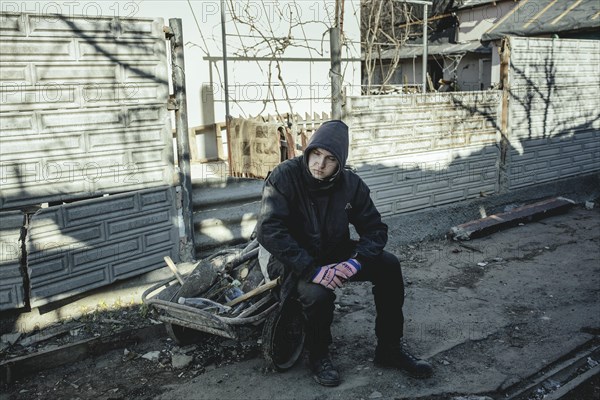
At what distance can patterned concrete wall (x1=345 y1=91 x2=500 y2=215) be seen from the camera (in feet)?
22.2

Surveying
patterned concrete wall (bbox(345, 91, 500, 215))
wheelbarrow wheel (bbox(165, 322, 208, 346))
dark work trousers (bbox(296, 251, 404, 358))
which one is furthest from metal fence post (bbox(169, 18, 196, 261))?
patterned concrete wall (bbox(345, 91, 500, 215))

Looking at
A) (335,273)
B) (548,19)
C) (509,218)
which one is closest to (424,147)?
(509,218)

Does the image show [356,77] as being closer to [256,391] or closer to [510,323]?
[510,323]

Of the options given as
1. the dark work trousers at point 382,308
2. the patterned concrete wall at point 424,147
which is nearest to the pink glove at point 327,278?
the dark work trousers at point 382,308

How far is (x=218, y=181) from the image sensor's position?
6676mm

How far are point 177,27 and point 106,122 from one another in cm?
118

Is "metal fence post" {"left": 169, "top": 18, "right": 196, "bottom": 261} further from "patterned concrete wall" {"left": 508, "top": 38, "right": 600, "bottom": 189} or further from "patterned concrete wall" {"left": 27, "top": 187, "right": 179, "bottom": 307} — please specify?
"patterned concrete wall" {"left": 508, "top": 38, "right": 600, "bottom": 189}

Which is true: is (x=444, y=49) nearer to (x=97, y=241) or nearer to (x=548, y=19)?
(x=548, y=19)

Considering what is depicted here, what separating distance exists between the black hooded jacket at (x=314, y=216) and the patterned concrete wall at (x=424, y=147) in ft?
9.20

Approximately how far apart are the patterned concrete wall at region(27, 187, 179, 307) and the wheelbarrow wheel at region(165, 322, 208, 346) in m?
1.00

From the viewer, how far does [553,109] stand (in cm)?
915

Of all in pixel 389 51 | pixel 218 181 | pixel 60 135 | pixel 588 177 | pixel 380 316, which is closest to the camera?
pixel 380 316

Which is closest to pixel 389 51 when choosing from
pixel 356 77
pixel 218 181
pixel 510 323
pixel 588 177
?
pixel 356 77

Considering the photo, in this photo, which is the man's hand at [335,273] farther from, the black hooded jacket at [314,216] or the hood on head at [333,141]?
the hood on head at [333,141]
